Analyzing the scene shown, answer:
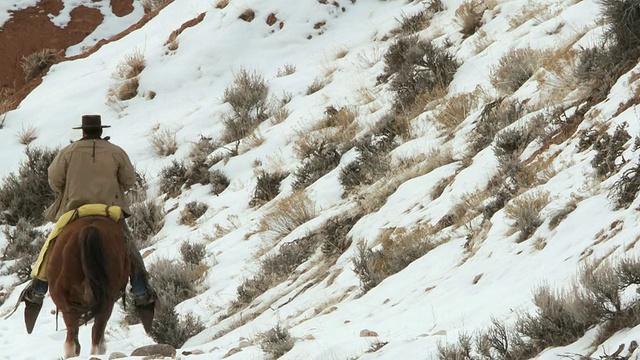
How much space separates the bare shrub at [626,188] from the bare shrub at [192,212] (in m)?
7.56

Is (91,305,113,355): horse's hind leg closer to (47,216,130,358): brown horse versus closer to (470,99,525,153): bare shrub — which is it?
(47,216,130,358): brown horse

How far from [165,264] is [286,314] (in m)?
2.87

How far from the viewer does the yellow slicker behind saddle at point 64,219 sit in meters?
8.82

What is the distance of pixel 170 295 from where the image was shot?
10.6m

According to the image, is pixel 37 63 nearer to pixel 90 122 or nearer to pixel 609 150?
pixel 90 122

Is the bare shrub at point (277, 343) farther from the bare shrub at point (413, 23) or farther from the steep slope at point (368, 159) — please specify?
the bare shrub at point (413, 23)

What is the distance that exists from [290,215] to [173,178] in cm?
391

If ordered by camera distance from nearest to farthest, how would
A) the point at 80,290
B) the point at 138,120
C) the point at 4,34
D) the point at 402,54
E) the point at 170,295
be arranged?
the point at 80,290, the point at 170,295, the point at 402,54, the point at 138,120, the point at 4,34

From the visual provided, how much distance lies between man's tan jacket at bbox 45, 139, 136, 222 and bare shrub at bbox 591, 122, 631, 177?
14.8ft

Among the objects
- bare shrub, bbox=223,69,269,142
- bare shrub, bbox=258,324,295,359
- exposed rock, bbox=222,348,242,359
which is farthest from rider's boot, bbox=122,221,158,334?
bare shrub, bbox=223,69,269,142

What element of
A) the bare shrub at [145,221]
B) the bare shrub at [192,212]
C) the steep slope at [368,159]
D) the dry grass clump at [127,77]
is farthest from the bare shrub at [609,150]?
the dry grass clump at [127,77]

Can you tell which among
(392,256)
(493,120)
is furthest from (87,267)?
(493,120)

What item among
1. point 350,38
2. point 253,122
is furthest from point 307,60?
point 253,122

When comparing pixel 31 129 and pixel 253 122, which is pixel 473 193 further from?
pixel 31 129
